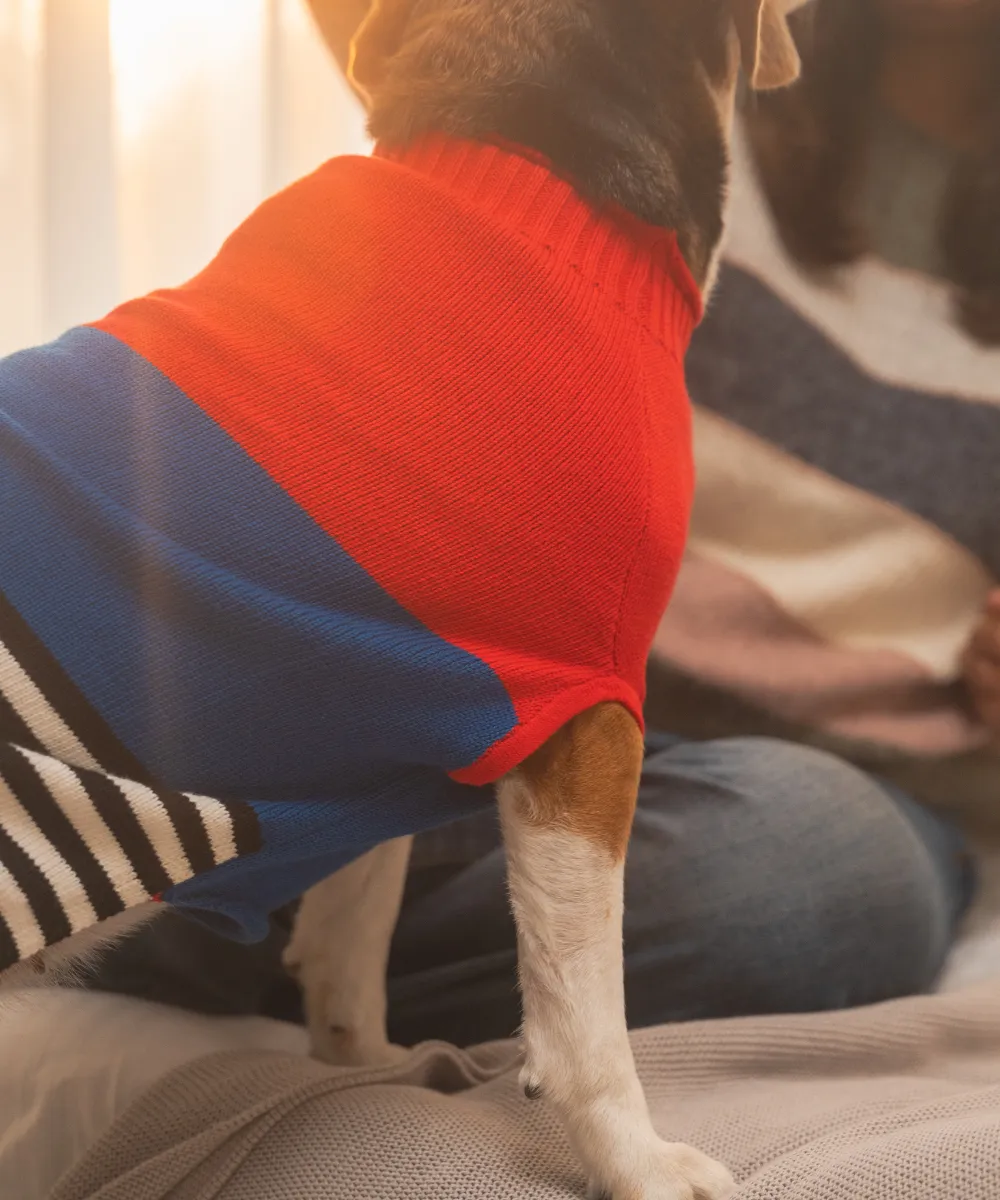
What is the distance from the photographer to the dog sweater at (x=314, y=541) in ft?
1.96

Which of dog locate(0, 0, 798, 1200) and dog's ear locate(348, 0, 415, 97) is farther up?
dog's ear locate(348, 0, 415, 97)

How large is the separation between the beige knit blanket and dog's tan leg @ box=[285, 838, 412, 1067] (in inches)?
4.1

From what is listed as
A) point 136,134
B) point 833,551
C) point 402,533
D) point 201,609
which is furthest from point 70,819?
point 833,551

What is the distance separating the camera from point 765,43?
83 centimetres

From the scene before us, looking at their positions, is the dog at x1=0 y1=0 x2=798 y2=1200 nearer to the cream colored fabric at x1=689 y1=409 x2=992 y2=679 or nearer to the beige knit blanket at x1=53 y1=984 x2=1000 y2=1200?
the beige knit blanket at x1=53 y1=984 x2=1000 y2=1200

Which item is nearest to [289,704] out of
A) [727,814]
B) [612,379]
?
[612,379]

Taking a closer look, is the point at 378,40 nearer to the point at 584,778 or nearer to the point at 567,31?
the point at 567,31

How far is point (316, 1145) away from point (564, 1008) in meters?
0.20

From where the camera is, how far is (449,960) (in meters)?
1.04

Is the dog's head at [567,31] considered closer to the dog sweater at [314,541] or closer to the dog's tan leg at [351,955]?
the dog sweater at [314,541]

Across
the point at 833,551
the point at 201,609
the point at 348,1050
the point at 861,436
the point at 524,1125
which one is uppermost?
the point at 201,609

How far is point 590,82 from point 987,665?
893mm

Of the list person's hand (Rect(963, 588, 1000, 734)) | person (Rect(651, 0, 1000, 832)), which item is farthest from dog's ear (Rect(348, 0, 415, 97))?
person's hand (Rect(963, 588, 1000, 734))

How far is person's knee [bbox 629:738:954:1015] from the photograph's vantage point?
976 mm
